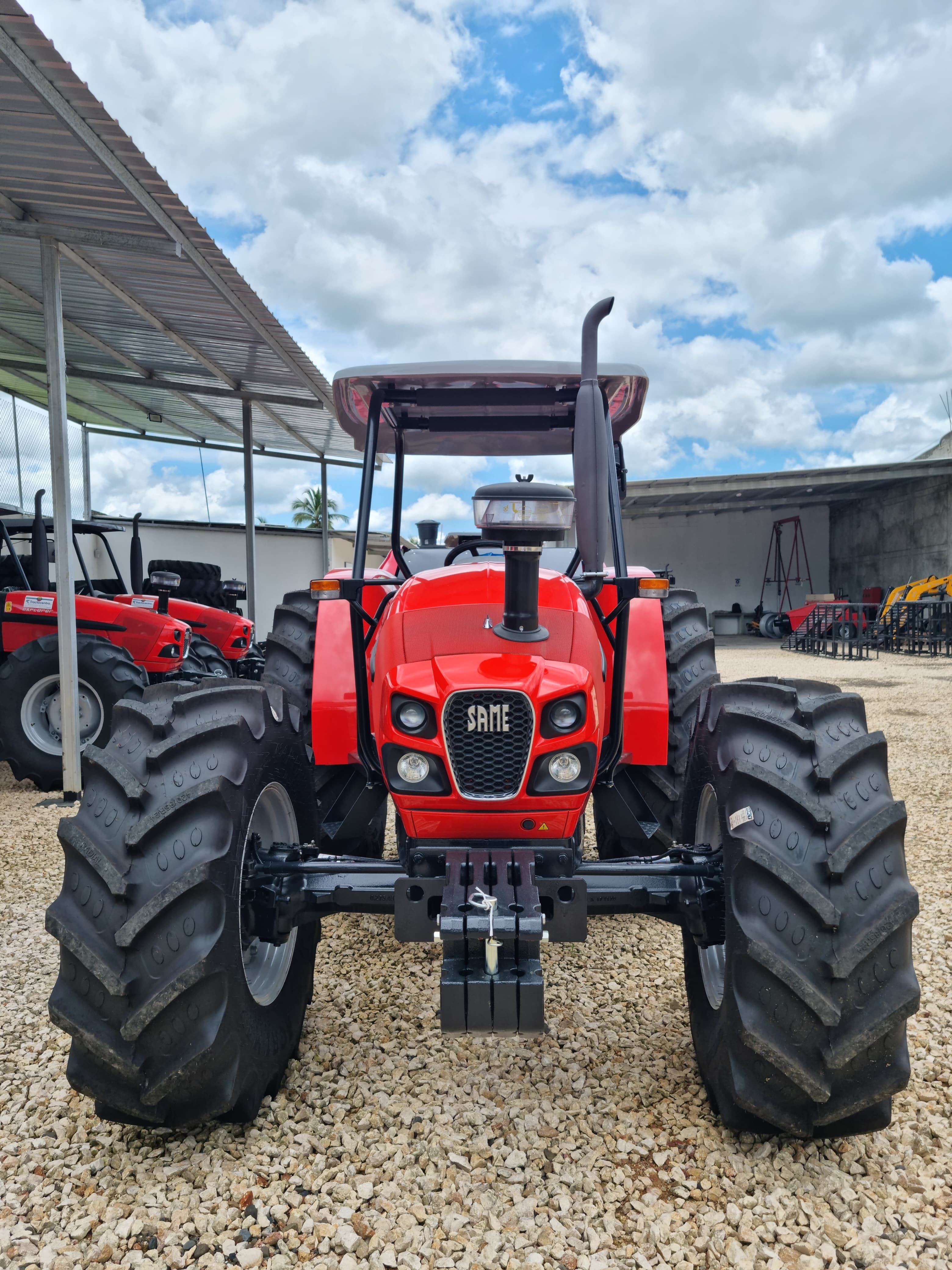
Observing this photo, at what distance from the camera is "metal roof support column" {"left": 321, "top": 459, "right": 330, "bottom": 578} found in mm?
14039

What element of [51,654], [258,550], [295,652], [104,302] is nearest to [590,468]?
[295,652]

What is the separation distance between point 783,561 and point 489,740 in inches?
1278

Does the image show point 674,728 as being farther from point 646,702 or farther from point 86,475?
point 86,475

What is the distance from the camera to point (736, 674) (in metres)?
14.8

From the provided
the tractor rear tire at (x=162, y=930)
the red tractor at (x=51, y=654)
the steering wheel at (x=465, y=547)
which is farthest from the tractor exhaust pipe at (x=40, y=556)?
the tractor rear tire at (x=162, y=930)

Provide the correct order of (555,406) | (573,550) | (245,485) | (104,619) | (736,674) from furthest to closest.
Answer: (736,674), (245,485), (104,619), (573,550), (555,406)

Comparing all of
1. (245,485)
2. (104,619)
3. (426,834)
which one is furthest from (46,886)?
(245,485)

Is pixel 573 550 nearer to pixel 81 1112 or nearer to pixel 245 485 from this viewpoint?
pixel 81 1112

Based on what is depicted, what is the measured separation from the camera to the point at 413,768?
2.27 metres

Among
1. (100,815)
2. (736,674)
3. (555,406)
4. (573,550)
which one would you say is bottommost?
(736,674)

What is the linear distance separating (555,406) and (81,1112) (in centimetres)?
265

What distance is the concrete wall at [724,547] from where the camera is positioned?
3253cm

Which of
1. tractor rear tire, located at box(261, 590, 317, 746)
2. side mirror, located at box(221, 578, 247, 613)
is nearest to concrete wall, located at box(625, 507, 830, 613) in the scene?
side mirror, located at box(221, 578, 247, 613)

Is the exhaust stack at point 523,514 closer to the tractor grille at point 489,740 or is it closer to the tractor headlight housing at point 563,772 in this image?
the tractor grille at point 489,740
